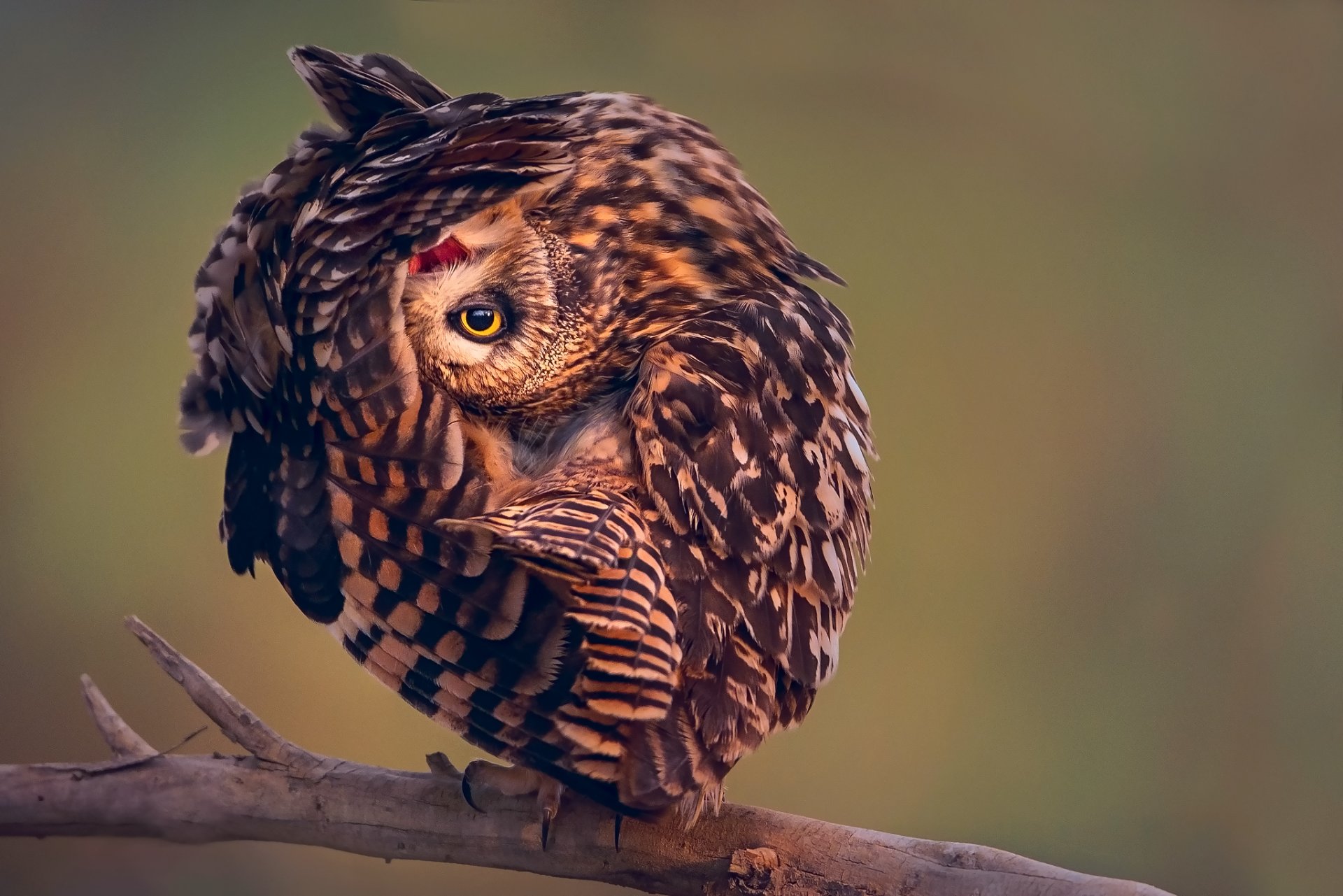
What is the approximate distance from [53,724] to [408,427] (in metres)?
0.59

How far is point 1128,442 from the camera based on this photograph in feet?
4.20

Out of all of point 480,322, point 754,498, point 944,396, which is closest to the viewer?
point 754,498

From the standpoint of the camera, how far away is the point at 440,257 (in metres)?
1.07

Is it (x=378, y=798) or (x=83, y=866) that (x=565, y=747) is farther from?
(x=83, y=866)

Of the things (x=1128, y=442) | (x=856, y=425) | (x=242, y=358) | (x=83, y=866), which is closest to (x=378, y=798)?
(x=83, y=866)

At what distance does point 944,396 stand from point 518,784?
0.71 metres

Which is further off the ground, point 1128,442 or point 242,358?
A: point 1128,442

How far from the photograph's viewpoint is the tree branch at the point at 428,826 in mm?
959

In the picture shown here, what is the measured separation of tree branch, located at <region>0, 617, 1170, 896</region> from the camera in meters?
0.96

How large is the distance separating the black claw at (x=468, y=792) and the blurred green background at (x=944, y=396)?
11 centimetres

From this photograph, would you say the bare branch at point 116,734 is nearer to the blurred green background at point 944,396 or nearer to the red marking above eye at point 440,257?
the blurred green background at point 944,396

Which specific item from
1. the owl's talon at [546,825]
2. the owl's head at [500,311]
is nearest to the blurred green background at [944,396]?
the owl's talon at [546,825]

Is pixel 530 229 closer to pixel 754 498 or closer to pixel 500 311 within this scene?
pixel 500 311

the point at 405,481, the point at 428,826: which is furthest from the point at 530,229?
the point at 428,826
